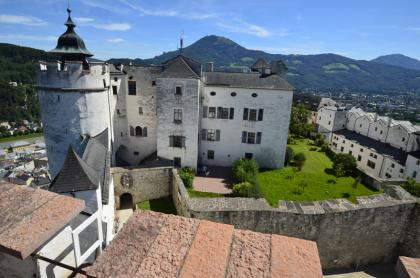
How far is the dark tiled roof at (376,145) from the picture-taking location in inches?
1537

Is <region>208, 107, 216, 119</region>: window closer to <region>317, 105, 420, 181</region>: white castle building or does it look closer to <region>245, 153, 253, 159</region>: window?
<region>245, 153, 253, 159</region>: window

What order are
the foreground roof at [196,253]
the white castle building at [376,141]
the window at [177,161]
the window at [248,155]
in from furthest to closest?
1. the white castle building at [376,141]
2. the window at [248,155]
3. the window at [177,161]
4. the foreground roof at [196,253]

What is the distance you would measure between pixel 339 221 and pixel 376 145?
38.4m

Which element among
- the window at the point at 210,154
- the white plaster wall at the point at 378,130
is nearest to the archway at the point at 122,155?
the window at the point at 210,154

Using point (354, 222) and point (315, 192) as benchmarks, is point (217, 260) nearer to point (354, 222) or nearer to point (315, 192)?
point (354, 222)

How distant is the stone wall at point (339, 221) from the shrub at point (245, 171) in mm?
9650

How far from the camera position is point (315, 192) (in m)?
25.1

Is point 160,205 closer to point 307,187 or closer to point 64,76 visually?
point 64,76

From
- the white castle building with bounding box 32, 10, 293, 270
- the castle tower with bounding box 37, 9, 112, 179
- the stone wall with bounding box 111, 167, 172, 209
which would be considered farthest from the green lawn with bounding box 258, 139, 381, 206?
the castle tower with bounding box 37, 9, 112, 179

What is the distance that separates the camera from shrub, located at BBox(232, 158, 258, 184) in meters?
24.1

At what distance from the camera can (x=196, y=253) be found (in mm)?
2906

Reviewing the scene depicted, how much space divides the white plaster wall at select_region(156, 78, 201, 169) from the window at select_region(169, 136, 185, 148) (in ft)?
1.03

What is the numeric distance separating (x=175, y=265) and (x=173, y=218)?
0.79 m

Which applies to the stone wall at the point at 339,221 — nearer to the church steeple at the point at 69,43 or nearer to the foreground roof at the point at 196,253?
the foreground roof at the point at 196,253
